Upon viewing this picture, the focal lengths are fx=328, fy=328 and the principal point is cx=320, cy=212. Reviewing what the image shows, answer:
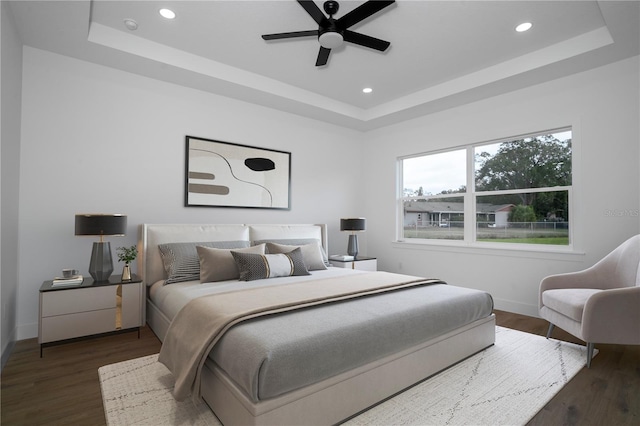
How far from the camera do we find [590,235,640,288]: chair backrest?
2.76 metres

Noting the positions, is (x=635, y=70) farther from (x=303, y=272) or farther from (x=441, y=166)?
(x=303, y=272)

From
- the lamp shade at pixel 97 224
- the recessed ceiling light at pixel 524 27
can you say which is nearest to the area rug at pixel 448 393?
the lamp shade at pixel 97 224

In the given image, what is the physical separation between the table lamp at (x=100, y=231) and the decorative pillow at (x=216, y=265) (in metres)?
0.73

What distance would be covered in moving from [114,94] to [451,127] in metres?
4.13

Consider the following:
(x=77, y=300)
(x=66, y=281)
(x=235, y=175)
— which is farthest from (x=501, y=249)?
(x=66, y=281)

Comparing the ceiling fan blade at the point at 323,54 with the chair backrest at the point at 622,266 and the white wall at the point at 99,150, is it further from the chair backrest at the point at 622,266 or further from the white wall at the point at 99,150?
the chair backrest at the point at 622,266

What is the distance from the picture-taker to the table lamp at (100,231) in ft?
9.30

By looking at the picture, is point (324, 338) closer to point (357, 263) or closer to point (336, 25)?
point (336, 25)

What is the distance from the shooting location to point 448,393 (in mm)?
2051

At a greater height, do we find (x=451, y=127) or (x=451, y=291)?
(x=451, y=127)

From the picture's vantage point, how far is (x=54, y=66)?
10.2 feet

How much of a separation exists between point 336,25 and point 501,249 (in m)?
3.21

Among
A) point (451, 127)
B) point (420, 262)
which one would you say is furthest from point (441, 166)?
point (420, 262)

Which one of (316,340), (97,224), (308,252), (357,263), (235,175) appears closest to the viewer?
(316,340)
